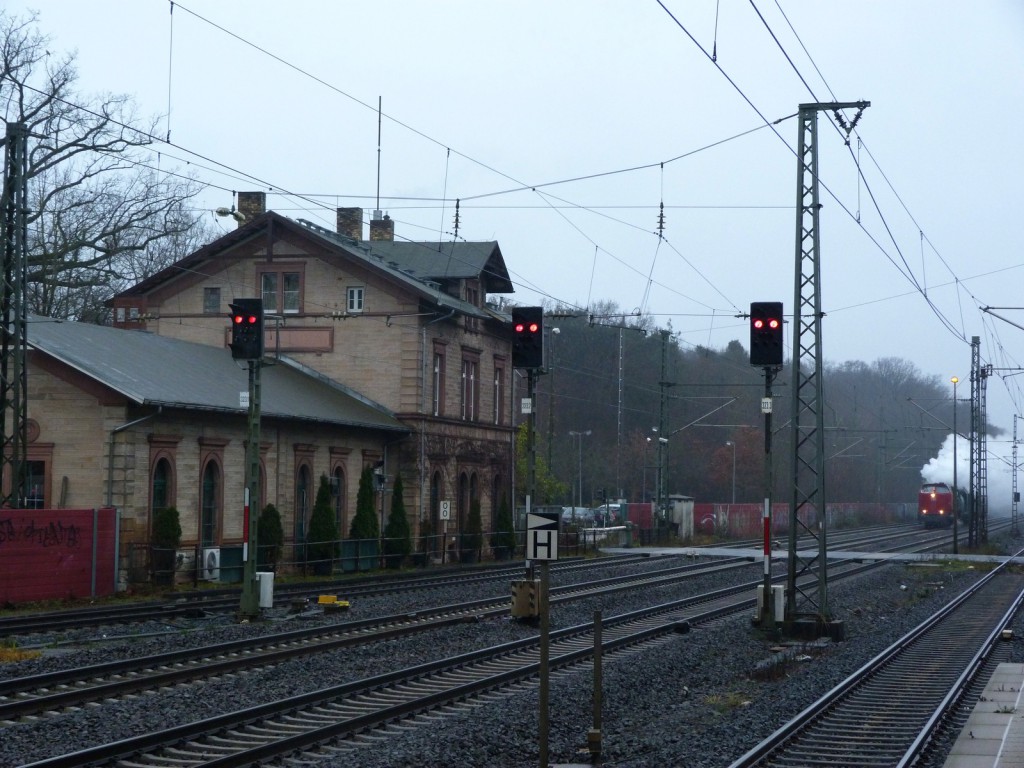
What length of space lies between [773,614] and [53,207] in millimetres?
34617

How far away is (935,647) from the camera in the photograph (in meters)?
22.1

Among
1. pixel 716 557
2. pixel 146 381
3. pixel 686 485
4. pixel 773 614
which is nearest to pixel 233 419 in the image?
pixel 146 381

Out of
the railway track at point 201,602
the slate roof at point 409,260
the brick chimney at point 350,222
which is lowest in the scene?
the railway track at point 201,602

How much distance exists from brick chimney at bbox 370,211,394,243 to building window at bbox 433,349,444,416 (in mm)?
9540

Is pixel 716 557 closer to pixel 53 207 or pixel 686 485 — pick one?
pixel 53 207

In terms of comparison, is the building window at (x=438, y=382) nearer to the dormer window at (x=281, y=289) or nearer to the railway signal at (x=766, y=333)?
the dormer window at (x=281, y=289)

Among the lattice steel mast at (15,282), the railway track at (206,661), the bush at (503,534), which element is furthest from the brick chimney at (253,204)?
the railway track at (206,661)

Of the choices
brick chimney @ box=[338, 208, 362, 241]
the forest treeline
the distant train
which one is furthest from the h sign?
the distant train

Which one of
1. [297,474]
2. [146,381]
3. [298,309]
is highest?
[298,309]

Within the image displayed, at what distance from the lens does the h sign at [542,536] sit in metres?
12.2

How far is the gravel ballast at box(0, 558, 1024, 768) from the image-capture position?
12273 mm

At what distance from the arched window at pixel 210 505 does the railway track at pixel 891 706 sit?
18.2 m

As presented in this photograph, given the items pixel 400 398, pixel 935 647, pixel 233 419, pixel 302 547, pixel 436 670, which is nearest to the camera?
pixel 436 670

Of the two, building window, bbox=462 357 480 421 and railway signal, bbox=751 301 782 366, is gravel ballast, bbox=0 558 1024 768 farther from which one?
building window, bbox=462 357 480 421
